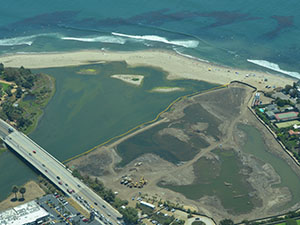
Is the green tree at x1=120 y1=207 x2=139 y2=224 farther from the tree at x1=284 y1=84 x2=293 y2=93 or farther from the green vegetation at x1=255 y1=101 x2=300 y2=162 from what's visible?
the tree at x1=284 y1=84 x2=293 y2=93

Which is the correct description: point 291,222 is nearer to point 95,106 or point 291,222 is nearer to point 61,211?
point 61,211

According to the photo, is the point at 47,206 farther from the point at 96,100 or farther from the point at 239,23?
the point at 239,23

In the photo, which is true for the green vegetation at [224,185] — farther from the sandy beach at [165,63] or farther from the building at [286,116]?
the sandy beach at [165,63]

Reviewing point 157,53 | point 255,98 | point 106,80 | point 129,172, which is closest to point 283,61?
point 255,98

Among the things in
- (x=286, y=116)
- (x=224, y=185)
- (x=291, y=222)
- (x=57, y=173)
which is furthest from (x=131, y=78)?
(x=291, y=222)

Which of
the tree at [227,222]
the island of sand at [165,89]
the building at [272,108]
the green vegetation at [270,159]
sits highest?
the island of sand at [165,89]

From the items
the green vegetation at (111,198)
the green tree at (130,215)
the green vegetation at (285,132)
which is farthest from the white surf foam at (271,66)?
the green tree at (130,215)

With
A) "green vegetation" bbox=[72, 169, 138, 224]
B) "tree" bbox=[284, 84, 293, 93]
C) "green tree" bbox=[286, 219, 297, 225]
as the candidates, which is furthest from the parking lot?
"tree" bbox=[284, 84, 293, 93]
